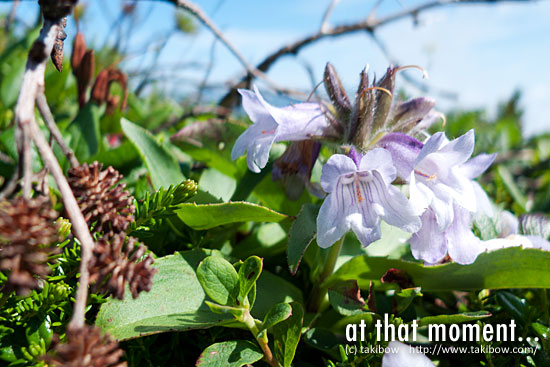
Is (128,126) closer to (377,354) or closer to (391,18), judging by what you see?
(377,354)

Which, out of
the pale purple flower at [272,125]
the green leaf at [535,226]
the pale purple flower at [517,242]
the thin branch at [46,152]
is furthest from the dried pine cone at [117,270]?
the green leaf at [535,226]

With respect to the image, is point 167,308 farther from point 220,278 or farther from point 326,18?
point 326,18

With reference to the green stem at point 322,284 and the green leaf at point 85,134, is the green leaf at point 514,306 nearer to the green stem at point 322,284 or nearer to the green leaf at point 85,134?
the green stem at point 322,284

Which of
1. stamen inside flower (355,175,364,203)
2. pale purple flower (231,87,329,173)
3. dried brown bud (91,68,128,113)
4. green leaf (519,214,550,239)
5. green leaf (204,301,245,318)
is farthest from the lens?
dried brown bud (91,68,128,113)

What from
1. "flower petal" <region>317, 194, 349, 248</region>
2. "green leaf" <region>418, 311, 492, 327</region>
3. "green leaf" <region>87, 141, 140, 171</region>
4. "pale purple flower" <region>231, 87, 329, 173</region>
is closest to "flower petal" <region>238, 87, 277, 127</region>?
"pale purple flower" <region>231, 87, 329, 173</region>

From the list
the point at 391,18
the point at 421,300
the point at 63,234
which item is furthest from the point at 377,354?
the point at 391,18

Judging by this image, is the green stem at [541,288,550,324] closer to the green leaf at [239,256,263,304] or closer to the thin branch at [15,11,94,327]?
the green leaf at [239,256,263,304]
